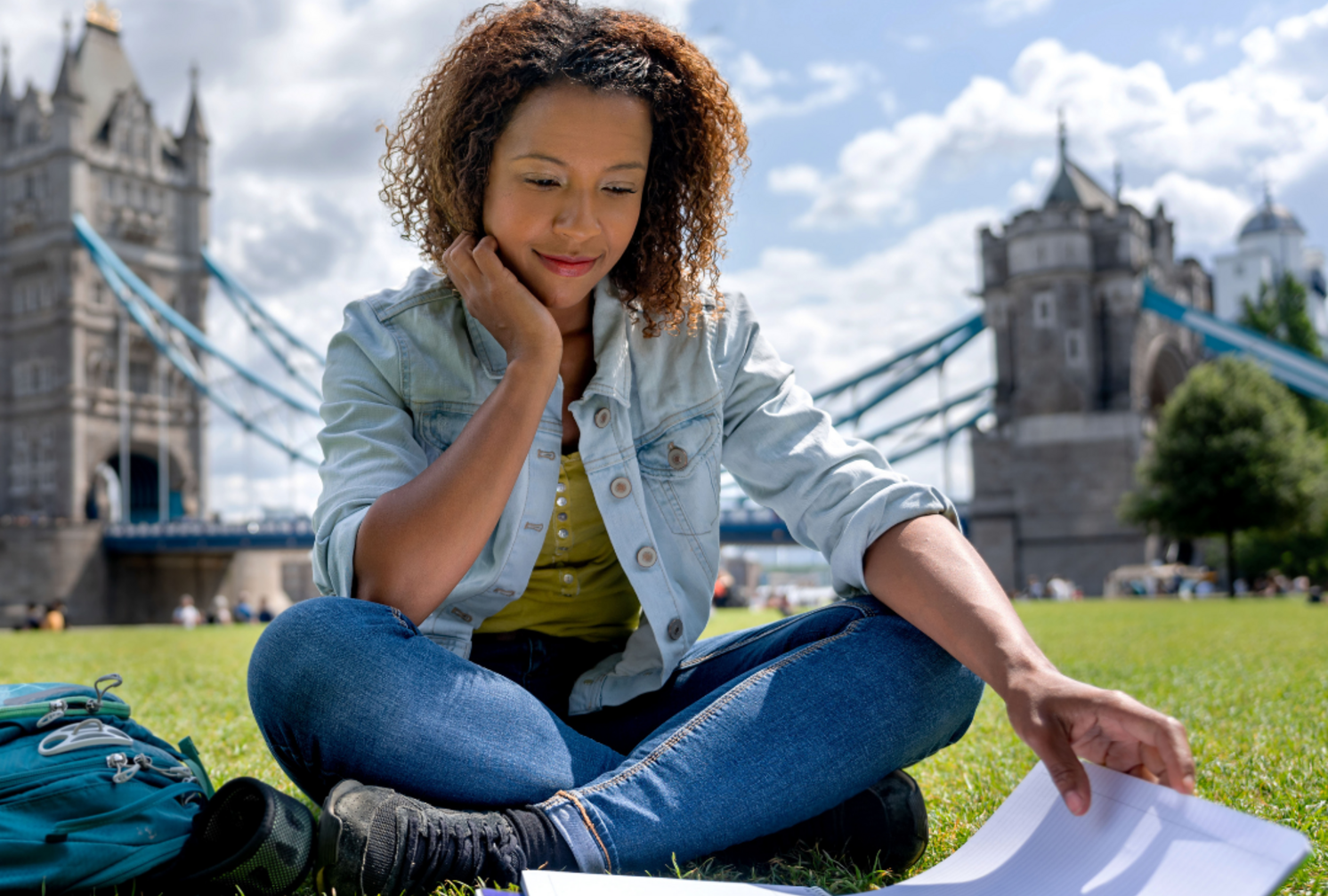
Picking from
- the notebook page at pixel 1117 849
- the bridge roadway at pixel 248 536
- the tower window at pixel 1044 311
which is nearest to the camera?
the notebook page at pixel 1117 849

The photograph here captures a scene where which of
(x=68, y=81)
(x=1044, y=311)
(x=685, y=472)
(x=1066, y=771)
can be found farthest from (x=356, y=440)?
(x=68, y=81)

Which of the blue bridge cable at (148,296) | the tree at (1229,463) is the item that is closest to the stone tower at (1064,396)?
the tree at (1229,463)

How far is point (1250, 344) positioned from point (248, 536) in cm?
2778

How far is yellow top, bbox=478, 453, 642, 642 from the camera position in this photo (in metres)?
1.67

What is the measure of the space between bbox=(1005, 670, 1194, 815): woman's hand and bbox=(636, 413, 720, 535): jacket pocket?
0.64 meters

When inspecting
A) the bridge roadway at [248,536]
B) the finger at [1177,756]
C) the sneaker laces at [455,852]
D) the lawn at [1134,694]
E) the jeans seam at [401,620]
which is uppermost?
the jeans seam at [401,620]

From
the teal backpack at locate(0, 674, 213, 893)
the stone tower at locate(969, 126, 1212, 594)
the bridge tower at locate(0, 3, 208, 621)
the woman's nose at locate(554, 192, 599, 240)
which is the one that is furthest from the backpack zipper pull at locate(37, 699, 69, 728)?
the bridge tower at locate(0, 3, 208, 621)

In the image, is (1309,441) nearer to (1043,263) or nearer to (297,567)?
(1043,263)

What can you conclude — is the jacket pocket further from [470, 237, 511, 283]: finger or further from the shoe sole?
the shoe sole

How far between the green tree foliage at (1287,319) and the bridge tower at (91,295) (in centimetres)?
3334

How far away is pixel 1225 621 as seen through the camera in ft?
31.5

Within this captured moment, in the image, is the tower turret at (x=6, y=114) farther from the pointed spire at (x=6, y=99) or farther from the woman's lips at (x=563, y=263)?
the woman's lips at (x=563, y=263)

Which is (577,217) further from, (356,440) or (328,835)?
(328,835)

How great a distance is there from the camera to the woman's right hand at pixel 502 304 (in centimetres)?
155
